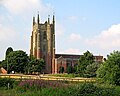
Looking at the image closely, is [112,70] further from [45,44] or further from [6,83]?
[45,44]

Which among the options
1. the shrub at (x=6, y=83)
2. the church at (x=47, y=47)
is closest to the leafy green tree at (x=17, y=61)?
the church at (x=47, y=47)

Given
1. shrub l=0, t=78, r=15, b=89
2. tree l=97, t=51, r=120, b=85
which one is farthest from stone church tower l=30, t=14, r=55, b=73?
shrub l=0, t=78, r=15, b=89

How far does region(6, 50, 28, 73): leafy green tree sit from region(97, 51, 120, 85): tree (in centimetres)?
5695

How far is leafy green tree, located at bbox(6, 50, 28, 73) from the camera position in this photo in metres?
98.4

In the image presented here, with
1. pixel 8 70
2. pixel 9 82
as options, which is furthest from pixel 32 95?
pixel 8 70

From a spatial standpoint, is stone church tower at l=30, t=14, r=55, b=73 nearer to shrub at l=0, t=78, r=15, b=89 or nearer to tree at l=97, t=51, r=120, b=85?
tree at l=97, t=51, r=120, b=85

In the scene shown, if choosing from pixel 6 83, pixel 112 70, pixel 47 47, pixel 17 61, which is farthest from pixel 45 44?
pixel 6 83

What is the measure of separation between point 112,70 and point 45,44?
334 feet

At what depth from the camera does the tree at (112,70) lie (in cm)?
4041

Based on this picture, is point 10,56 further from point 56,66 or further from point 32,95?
point 32,95

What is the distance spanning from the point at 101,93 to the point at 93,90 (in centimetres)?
52

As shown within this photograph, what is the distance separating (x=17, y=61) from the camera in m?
99.1

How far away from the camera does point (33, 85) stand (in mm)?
26234

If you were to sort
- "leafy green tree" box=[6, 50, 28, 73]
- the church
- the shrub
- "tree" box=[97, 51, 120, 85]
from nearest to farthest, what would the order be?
the shrub
"tree" box=[97, 51, 120, 85]
"leafy green tree" box=[6, 50, 28, 73]
the church
